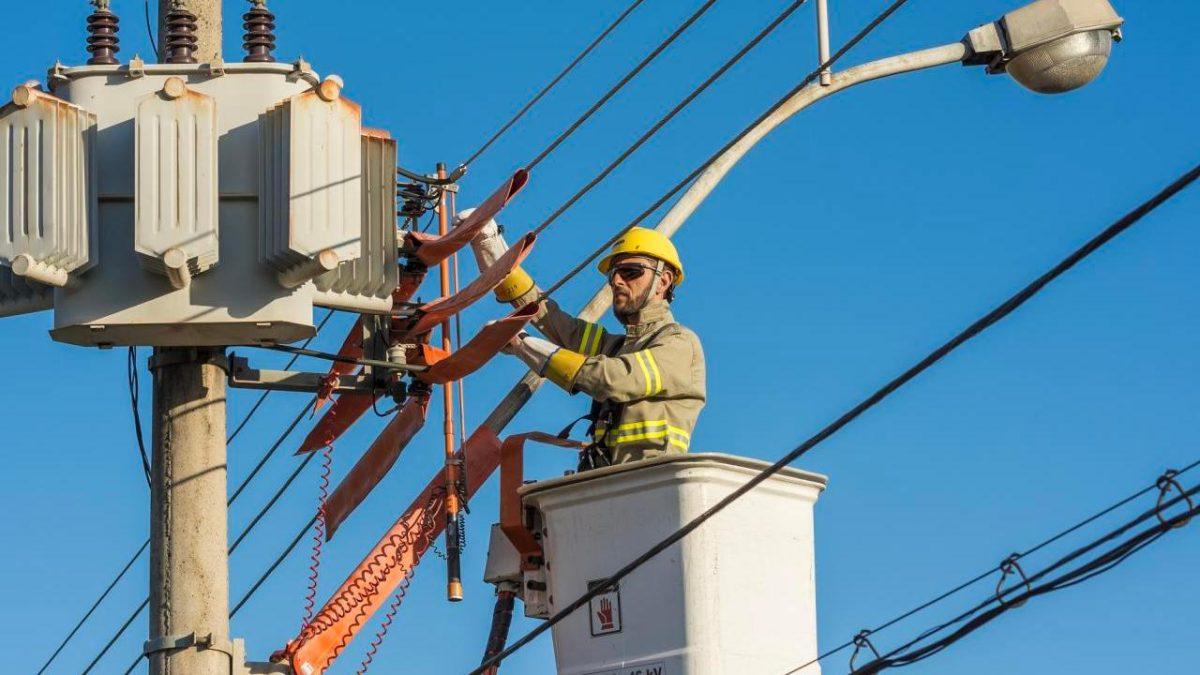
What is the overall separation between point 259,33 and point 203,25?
15.9 inches

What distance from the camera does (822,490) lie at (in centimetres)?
1078

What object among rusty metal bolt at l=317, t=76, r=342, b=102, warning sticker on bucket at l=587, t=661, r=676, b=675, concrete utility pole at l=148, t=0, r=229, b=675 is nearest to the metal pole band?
concrete utility pole at l=148, t=0, r=229, b=675

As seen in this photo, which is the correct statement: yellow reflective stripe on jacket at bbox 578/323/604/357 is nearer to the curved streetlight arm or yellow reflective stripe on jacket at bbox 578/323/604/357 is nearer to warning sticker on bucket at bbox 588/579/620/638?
the curved streetlight arm

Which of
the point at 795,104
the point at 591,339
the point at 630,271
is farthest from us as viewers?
the point at 795,104

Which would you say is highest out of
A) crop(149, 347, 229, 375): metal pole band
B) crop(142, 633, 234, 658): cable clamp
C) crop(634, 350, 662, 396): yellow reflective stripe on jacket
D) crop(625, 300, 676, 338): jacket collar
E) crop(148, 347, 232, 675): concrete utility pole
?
crop(625, 300, 676, 338): jacket collar

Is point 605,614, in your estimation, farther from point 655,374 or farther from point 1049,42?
point 1049,42

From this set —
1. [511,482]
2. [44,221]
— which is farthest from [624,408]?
[44,221]

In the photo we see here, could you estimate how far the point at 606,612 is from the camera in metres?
10.5

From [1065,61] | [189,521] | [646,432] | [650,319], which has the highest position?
[1065,61]

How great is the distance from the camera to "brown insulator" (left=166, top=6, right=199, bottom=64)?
1077cm

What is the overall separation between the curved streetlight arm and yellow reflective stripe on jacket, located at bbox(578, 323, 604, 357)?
0.55 meters

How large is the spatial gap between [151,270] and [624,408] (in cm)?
215

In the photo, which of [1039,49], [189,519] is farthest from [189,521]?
[1039,49]

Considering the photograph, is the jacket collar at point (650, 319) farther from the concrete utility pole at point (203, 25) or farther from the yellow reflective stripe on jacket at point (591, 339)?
the concrete utility pole at point (203, 25)
